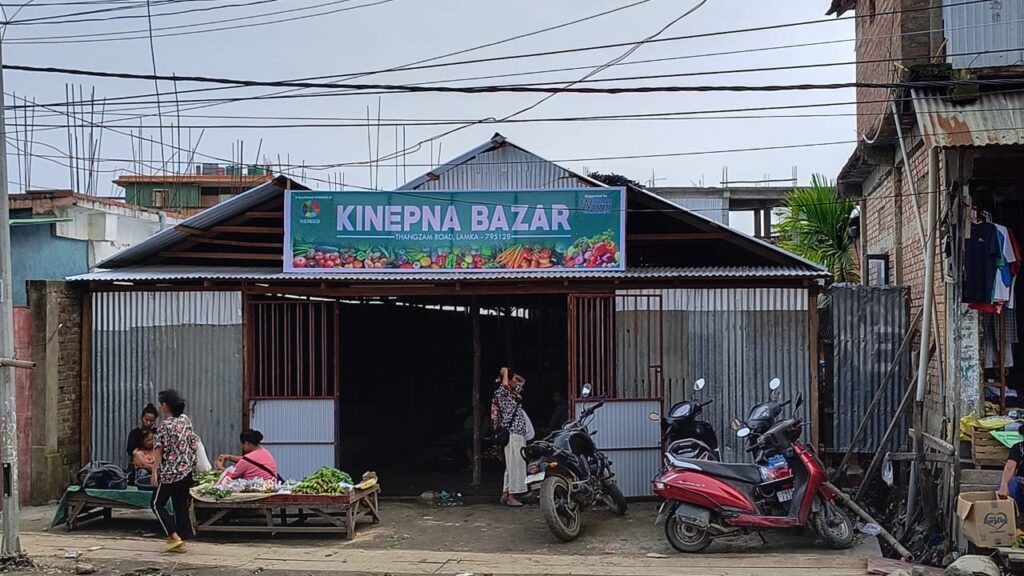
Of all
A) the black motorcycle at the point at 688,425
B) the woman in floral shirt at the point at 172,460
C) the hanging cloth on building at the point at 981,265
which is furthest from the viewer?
the black motorcycle at the point at 688,425

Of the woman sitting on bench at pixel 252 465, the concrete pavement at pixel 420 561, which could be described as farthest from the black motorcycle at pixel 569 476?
the woman sitting on bench at pixel 252 465

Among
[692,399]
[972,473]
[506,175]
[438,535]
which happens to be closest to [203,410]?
[438,535]

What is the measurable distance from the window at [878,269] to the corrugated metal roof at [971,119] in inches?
165

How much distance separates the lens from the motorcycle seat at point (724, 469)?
27.7 ft

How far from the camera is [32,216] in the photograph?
1411cm

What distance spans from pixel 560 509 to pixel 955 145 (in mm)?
4790

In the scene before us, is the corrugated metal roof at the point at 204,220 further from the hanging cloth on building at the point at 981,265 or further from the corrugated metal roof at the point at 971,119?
the hanging cloth on building at the point at 981,265

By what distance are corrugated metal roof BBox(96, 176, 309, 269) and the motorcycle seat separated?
229 inches

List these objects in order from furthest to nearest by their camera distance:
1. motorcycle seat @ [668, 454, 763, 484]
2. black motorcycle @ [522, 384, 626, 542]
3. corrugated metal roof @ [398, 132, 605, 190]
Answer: corrugated metal roof @ [398, 132, 605, 190] < black motorcycle @ [522, 384, 626, 542] < motorcycle seat @ [668, 454, 763, 484]

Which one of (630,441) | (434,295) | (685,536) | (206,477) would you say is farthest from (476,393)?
(685,536)

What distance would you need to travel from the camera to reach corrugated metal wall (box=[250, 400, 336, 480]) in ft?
36.2

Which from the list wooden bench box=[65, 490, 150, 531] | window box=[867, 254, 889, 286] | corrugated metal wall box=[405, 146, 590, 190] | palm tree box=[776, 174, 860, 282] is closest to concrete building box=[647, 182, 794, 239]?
palm tree box=[776, 174, 860, 282]

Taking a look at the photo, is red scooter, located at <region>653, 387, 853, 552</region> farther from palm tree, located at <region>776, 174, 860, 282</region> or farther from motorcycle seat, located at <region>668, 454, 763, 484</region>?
palm tree, located at <region>776, 174, 860, 282</region>

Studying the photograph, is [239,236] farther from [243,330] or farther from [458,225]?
[458,225]
